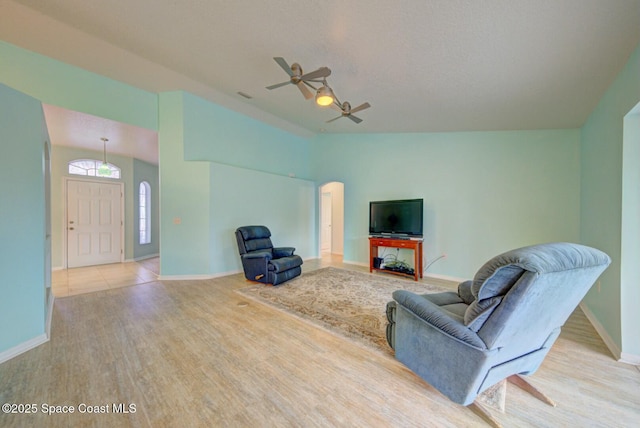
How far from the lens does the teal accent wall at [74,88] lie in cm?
327

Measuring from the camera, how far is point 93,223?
A: 587 centimetres

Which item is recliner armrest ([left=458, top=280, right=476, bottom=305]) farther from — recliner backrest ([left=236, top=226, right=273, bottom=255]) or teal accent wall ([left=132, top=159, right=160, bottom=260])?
teal accent wall ([left=132, top=159, right=160, bottom=260])

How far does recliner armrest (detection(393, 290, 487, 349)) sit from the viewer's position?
55.1 inches

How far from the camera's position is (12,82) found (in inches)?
128

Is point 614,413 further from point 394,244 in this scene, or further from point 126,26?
point 126,26

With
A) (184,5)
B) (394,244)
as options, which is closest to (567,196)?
(394,244)

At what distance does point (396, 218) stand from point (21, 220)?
5.20 m

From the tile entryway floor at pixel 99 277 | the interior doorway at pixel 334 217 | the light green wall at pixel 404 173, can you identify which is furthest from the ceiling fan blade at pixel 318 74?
the interior doorway at pixel 334 217

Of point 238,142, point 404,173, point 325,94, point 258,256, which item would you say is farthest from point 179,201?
point 404,173

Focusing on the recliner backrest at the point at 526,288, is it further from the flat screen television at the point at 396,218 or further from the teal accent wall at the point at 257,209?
the teal accent wall at the point at 257,209

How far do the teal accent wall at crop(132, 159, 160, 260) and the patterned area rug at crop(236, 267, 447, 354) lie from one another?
4.65m

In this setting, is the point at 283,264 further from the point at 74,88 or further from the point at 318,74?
the point at 74,88

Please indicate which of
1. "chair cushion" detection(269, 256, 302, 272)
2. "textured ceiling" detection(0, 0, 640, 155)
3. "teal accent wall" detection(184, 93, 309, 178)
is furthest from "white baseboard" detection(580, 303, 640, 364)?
"teal accent wall" detection(184, 93, 309, 178)

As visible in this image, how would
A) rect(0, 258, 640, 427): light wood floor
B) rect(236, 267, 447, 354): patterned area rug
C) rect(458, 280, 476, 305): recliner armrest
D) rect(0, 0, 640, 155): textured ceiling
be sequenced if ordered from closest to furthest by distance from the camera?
1. rect(0, 258, 640, 427): light wood floor
2. rect(0, 0, 640, 155): textured ceiling
3. rect(458, 280, 476, 305): recliner armrest
4. rect(236, 267, 447, 354): patterned area rug
